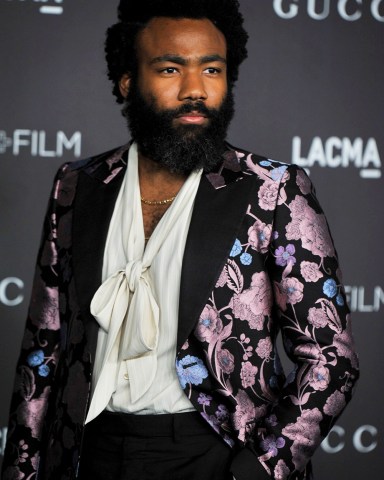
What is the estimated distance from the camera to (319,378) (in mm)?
2098

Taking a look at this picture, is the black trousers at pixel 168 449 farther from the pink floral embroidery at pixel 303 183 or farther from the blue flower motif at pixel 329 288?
the pink floral embroidery at pixel 303 183

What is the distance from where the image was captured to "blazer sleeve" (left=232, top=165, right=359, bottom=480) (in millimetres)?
2082

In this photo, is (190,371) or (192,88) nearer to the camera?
(190,371)

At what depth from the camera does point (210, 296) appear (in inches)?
84.5

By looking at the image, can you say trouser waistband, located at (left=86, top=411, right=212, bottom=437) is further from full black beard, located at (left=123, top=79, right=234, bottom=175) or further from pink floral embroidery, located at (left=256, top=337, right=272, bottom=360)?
full black beard, located at (left=123, top=79, right=234, bottom=175)

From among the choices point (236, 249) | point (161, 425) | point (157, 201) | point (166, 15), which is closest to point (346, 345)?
point (236, 249)

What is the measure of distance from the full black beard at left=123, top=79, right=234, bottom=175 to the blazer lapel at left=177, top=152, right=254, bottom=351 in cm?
6

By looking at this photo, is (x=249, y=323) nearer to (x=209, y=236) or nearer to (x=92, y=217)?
(x=209, y=236)

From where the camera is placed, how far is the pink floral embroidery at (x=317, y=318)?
2.12 metres

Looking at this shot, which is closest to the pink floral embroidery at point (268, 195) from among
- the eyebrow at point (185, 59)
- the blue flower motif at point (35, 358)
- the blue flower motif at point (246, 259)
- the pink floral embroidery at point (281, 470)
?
the blue flower motif at point (246, 259)

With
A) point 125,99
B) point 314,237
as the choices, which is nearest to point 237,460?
point 314,237

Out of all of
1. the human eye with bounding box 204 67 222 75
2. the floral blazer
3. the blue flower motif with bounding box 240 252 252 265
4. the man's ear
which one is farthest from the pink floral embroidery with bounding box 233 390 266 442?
the man's ear

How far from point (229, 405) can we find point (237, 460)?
0.12m

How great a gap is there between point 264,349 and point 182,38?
75 centimetres
